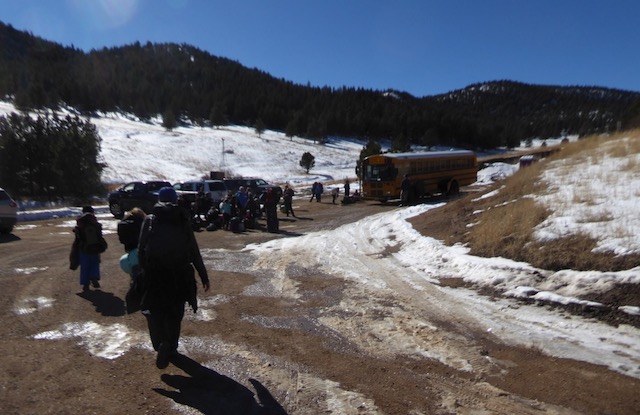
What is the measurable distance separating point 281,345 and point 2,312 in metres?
4.37

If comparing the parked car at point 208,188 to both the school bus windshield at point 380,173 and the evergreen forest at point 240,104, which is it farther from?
the evergreen forest at point 240,104

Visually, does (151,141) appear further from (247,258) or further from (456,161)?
(247,258)

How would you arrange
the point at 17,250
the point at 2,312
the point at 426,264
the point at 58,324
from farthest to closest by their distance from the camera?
1. the point at 17,250
2. the point at 426,264
3. the point at 2,312
4. the point at 58,324

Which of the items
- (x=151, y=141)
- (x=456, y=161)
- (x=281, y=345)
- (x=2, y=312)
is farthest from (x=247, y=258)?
(x=151, y=141)

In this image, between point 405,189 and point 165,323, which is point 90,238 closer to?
point 165,323

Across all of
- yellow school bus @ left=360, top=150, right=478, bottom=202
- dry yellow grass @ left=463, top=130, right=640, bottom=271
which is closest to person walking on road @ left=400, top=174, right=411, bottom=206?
yellow school bus @ left=360, top=150, right=478, bottom=202

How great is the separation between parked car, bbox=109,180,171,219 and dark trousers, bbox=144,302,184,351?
64.5 feet

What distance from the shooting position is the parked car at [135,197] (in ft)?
79.3

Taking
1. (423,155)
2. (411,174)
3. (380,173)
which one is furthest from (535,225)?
(423,155)

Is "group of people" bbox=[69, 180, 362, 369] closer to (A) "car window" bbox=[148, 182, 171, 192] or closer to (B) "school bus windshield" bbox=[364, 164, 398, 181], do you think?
(A) "car window" bbox=[148, 182, 171, 192]

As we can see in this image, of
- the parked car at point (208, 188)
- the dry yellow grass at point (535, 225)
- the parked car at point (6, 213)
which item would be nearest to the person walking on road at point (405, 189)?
the parked car at point (208, 188)

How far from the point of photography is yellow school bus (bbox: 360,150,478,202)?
91.8 feet

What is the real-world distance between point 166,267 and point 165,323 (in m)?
0.59

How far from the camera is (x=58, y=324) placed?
22.0 ft
